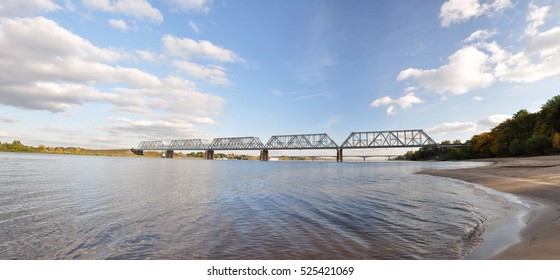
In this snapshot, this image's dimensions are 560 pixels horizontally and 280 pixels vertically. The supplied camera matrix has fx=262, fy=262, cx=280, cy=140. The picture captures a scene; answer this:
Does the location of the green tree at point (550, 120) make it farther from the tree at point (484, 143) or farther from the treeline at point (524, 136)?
the tree at point (484, 143)

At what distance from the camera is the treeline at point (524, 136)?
64.5m

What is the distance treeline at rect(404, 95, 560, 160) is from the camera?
6453 centimetres

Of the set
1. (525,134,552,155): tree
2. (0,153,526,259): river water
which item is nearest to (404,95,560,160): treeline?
(525,134,552,155): tree

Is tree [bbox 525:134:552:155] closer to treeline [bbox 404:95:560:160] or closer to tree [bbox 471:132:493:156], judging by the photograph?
treeline [bbox 404:95:560:160]

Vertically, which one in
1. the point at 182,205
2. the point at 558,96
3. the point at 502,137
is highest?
the point at 558,96

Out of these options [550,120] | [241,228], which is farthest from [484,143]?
[241,228]

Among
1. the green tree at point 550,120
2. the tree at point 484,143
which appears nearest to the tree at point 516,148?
the green tree at point 550,120

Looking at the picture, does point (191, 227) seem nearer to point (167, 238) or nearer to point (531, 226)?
point (167, 238)

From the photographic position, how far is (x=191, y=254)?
735 cm

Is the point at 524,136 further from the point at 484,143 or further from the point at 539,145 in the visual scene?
the point at 484,143

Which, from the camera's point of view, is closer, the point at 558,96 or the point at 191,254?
the point at 191,254

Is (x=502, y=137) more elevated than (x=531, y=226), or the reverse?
(x=502, y=137)
